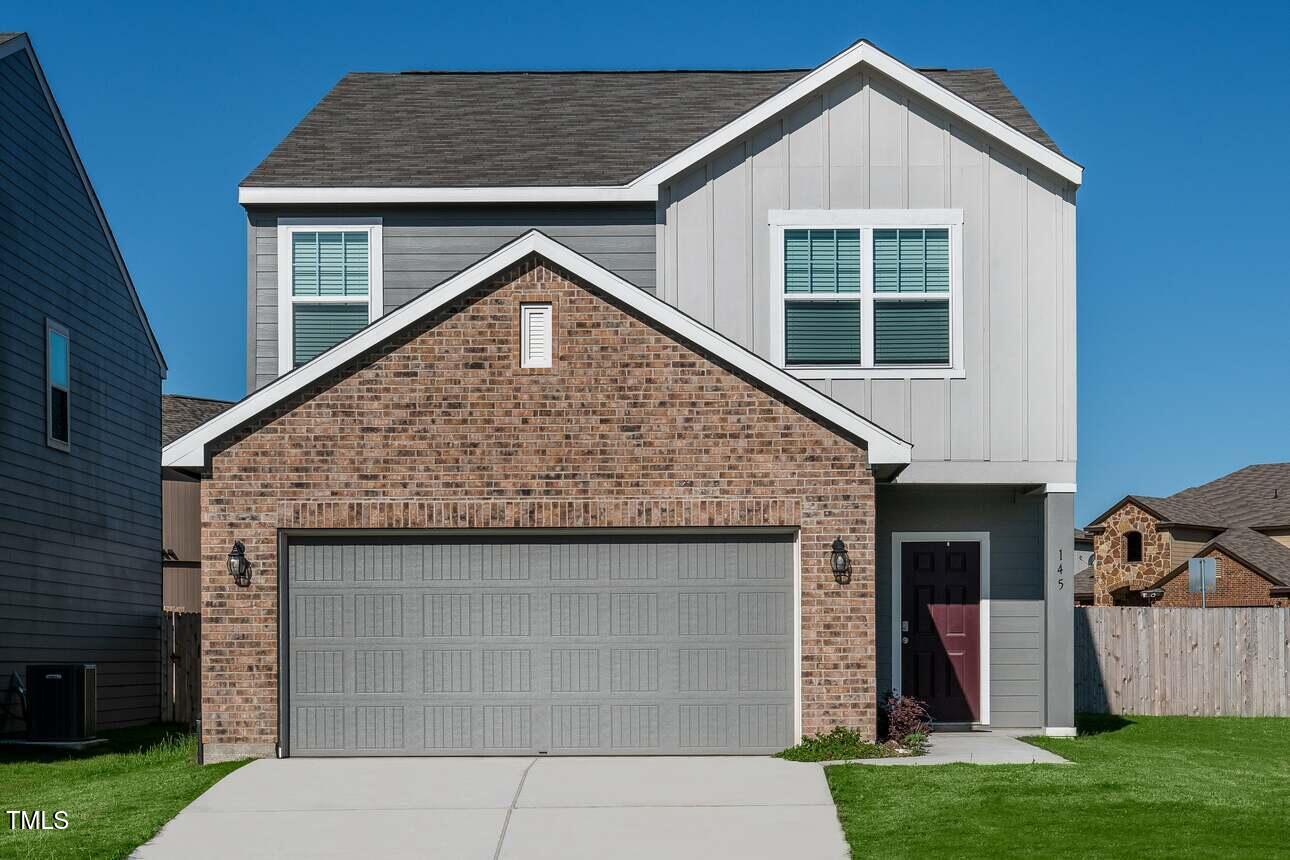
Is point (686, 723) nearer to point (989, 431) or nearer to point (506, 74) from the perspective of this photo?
point (989, 431)

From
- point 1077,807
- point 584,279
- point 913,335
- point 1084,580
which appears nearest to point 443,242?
point 584,279

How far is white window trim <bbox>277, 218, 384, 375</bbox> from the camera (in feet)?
52.7

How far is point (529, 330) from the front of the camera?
45.7 feet

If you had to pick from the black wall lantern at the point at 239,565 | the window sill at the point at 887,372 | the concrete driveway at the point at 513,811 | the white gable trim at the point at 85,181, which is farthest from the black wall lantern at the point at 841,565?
the white gable trim at the point at 85,181

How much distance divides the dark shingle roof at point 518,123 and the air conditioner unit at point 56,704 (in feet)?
19.3

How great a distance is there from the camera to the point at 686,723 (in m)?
14.0

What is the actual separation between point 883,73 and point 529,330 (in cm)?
502

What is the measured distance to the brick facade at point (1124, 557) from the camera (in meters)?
46.4

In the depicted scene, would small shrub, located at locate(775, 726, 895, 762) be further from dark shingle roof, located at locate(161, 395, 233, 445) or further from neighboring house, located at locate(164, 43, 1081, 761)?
dark shingle roof, located at locate(161, 395, 233, 445)

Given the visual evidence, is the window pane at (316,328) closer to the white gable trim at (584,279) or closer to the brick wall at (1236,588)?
the white gable trim at (584,279)

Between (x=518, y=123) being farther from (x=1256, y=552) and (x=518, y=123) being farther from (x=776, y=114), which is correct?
(x=1256, y=552)

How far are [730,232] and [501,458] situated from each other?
384 centimetres

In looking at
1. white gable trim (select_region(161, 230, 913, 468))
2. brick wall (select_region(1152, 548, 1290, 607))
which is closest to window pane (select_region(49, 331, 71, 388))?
white gable trim (select_region(161, 230, 913, 468))

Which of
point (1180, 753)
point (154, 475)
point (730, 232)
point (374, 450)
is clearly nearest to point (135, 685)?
point (154, 475)
